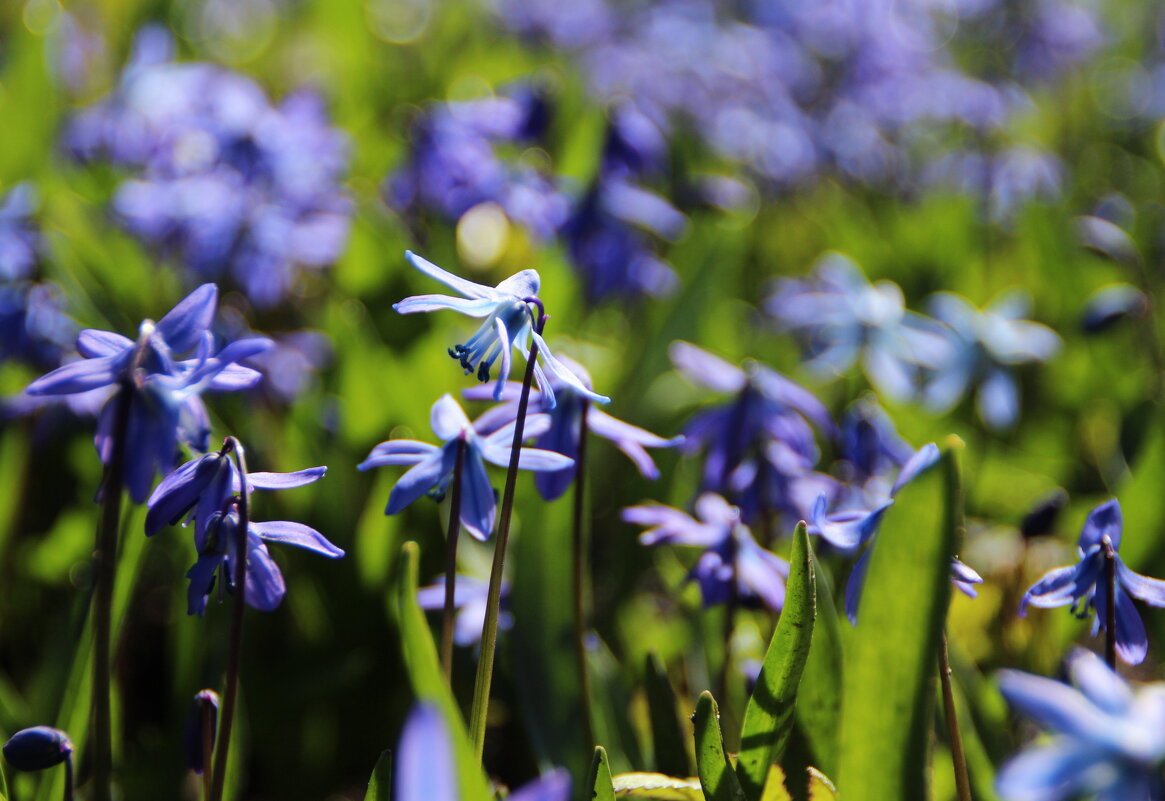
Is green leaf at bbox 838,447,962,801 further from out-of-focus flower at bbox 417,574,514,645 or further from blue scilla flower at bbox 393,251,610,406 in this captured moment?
out-of-focus flower at bbox 417,574,514,645

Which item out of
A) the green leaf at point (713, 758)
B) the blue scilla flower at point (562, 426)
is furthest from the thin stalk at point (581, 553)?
the green leaf at point (713, 758)

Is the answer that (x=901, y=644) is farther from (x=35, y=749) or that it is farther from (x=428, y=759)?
(x=35, y=749)

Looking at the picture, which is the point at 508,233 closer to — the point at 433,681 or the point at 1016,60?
the point at 433,681

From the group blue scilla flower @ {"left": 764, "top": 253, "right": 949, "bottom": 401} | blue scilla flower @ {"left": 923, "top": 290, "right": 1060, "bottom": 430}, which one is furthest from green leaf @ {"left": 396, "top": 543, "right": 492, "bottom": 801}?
blue scilla flower @ {"left": 923, "top": 290, "right": 1060, "bottom": 430}

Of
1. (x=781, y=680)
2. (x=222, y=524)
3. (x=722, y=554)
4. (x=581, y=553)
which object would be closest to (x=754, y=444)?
(x=722, y=554)

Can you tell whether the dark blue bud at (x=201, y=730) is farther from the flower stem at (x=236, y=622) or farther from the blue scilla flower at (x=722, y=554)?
the blue scilla flower at (x=722, y=554)

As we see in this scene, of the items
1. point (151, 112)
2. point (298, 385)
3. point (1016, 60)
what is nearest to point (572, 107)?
point (151, 112)
